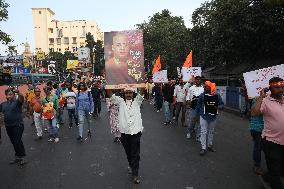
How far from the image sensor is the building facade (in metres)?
123

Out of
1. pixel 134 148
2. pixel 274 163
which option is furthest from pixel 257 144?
pixel 134 148

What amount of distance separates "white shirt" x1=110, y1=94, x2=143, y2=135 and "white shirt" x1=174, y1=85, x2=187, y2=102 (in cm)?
662

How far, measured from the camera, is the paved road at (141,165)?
665 cm

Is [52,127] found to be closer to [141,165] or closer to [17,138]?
[17,138]

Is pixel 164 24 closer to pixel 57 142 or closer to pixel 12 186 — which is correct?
pixel 57 142

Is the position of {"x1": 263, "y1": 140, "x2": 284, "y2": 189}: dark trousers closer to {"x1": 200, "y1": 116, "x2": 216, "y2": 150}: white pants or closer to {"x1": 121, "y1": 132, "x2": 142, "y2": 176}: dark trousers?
{"x1": 121, "y1": 132, "x2": 142, "y2": 176}: dark trousers

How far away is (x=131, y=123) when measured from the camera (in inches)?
264

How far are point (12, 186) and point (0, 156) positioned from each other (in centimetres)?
303

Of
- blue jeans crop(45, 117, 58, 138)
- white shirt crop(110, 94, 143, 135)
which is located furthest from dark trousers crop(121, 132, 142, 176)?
blue jeans crop(45, 117, 58, 138)

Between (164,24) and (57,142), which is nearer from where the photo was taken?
(57,142)

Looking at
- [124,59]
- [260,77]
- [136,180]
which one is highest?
[124,59]

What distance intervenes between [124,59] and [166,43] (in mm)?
40723

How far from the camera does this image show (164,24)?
53406 mm

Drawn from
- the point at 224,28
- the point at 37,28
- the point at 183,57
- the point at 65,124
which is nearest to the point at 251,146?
the point at 65,124
